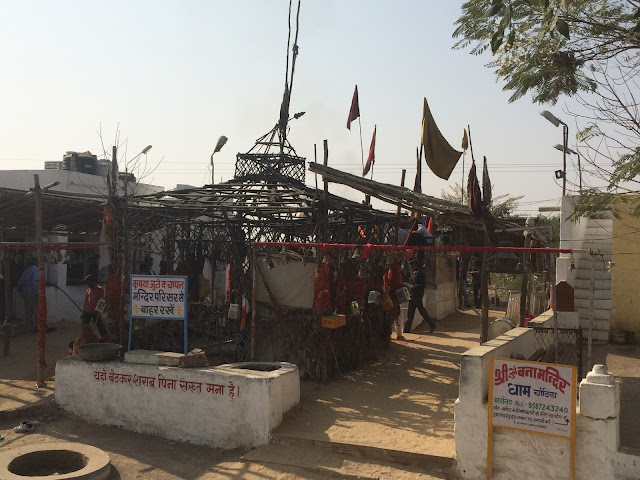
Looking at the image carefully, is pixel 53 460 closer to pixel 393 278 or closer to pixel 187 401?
pixel 187 401

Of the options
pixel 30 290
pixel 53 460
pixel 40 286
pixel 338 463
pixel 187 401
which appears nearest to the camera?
pixel 338 463

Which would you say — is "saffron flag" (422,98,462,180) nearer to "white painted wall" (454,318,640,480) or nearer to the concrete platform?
"white painted wall" (454,318,640,480)

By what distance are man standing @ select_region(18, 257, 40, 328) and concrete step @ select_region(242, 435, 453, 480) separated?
32.1 ft

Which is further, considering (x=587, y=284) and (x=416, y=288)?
(x=416, y=288)

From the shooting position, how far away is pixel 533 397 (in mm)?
5469

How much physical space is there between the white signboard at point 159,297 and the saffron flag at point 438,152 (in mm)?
4392

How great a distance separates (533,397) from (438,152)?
4.82 metres

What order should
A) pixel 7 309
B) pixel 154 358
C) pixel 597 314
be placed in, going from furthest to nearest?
pixel 7 309 → pixel 597 314 → pixel 154 358

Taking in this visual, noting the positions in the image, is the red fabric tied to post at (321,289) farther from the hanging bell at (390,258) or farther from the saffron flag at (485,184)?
the saffron flag at (485,184)

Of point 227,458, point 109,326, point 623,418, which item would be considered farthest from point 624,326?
point 109,326

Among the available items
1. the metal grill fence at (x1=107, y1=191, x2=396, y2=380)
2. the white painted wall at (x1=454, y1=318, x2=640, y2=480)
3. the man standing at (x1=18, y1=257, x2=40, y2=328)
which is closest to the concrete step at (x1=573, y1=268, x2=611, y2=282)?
the metal grill fence at (x1=107, y1=191, x2=396, y2=380)

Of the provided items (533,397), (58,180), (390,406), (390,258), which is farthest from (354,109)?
(58,180)

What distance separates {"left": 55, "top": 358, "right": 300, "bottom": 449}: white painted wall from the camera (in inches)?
285

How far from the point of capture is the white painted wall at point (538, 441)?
5.15m
